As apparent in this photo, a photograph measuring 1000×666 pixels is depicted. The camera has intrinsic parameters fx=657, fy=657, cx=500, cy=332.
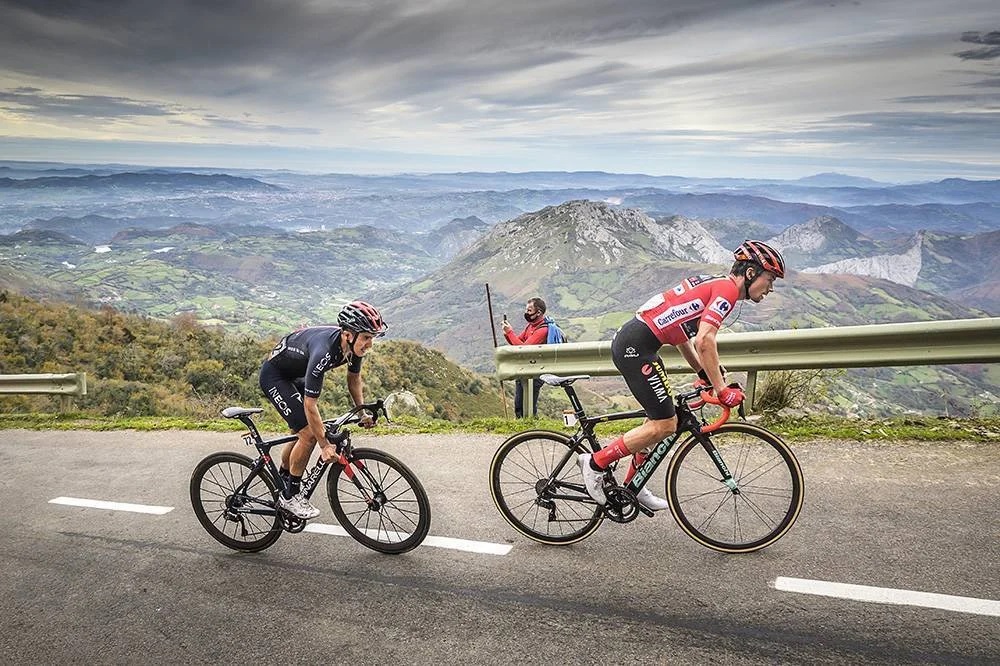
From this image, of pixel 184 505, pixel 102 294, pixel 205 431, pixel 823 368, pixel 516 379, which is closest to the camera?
pixel 184 505

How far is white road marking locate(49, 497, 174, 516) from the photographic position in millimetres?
6031

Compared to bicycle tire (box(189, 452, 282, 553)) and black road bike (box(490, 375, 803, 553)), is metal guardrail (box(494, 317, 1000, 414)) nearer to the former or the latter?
black road bike (box(490, 375, 803, 553))

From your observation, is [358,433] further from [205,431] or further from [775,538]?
[775,538]

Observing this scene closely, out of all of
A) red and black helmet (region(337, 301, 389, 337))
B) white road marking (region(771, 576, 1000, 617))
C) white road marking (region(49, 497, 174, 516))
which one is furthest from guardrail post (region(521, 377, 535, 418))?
white road marking (region(771, 576, 1000, 617))

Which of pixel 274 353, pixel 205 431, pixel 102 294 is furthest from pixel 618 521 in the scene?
pixel 102 294

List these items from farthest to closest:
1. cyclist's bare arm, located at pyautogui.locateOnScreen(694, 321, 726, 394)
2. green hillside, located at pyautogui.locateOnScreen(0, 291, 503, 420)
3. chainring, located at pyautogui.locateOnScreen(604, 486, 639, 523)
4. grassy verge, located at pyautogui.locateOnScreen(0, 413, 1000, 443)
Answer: green hillside, located at pyautogui.locateOnScreen(0, 291, 503, 420)
grassy verge, located at pyautogui.locateOnScreen(0, 413, 1000, 443)
chainring, located at pyautogui.locateOnScreen(604, 486, 639, 523)
cyclist's bare arm, located at pyautogui.locateOnScreen(694, 321, 726, 394)

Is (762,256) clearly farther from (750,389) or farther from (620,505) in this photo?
(750,389)

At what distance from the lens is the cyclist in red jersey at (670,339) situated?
4262 millimetres

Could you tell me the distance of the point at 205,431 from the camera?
8.93 metres

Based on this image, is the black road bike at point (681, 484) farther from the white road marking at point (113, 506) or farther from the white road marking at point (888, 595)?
the white road marking at point (113, 506)

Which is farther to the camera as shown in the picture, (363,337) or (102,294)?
(102,294)

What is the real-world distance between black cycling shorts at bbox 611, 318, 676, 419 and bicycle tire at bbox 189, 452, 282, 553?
112 inches

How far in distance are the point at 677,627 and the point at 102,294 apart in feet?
699

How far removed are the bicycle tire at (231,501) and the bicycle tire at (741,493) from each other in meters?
3.09
